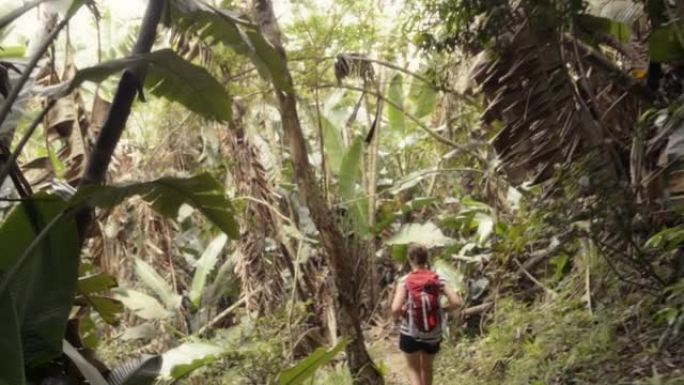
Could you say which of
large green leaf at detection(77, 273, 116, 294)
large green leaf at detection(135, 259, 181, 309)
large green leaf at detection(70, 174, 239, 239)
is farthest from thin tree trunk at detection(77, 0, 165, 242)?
large green leaf at detection(135, 259, 181, 309)

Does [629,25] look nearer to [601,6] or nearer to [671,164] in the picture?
[601,6]

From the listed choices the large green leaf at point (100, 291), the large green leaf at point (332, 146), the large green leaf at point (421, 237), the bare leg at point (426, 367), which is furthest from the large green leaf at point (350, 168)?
the large green leaf at point (100, 291)

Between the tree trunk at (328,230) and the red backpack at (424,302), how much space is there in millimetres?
590

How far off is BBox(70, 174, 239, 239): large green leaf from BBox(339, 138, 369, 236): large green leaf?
9.95ft

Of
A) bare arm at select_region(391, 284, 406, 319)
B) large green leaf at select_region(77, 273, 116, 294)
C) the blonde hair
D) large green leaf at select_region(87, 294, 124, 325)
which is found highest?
the blonde hair

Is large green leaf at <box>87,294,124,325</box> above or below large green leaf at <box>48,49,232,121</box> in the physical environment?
below

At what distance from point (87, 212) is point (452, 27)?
2089 mm

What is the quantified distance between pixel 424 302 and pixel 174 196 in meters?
2.26

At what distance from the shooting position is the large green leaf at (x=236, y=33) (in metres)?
3.36

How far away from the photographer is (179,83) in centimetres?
336

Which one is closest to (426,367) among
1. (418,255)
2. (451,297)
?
(451,297)

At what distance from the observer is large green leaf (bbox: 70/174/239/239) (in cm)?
260

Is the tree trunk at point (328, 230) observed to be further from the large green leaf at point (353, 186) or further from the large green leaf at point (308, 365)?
the large green leaf at point (308, 365)

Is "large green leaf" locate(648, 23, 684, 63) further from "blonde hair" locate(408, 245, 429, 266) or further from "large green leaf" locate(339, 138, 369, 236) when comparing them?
"large green leaf" locate(339, 138, 369, 236)
